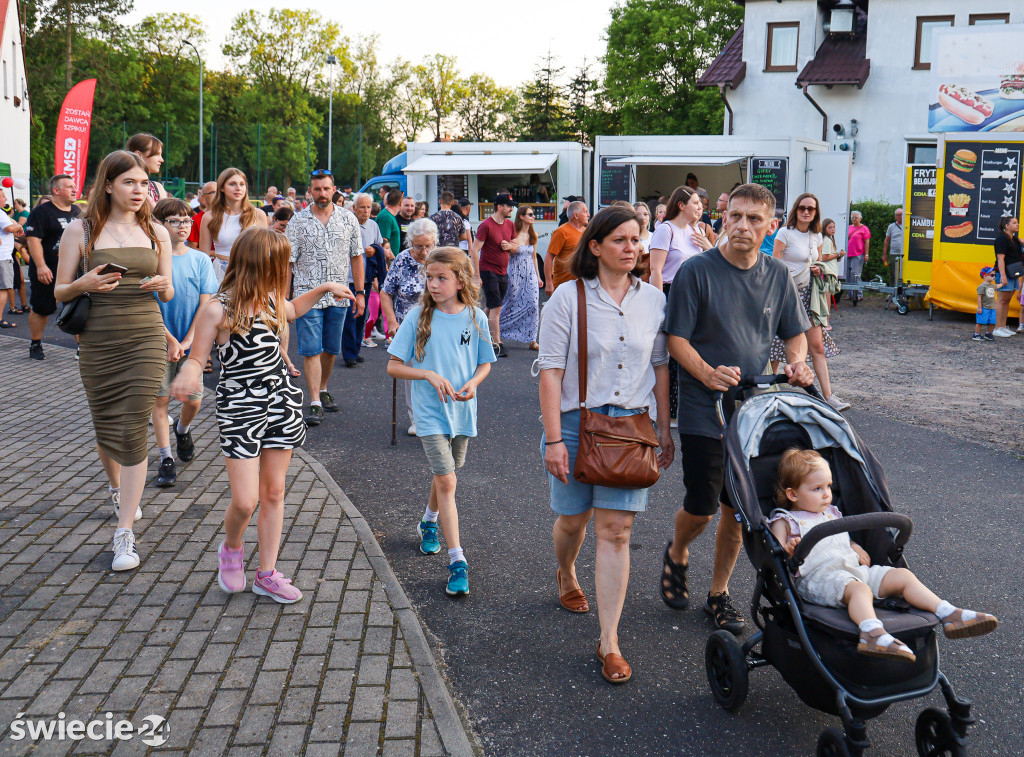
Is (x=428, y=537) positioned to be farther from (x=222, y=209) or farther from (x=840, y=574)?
(x=222, y=209)

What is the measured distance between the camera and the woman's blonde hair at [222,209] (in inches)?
317

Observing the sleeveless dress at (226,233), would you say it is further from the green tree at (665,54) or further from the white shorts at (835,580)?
the green tree at (665,54)

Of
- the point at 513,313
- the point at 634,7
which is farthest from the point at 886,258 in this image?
the point at 634,7

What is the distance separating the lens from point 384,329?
14695 millimetres

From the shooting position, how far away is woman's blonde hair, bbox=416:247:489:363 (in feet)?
16.5

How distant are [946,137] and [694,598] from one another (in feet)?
50.9

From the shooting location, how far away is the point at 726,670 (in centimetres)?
368

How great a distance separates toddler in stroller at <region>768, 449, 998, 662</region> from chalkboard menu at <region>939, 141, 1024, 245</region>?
601 inches

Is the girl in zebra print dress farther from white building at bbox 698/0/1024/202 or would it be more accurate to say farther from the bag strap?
white building at bbox 698/0/1024/202

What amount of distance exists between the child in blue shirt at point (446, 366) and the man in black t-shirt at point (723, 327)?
1.17m

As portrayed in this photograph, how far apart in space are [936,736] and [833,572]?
1.99 ft

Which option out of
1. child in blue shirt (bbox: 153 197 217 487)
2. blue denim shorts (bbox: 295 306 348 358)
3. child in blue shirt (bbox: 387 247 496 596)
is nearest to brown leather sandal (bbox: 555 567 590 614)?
child in blue shirt (bbox: 387 247 496 596)

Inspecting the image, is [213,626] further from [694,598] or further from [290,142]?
[290,142]

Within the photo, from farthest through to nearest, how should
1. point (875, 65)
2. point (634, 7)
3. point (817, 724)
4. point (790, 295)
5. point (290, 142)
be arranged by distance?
point (290, 142) → point (634, 7) → point (875, 65) → point (790, 295) → point (817, 724)
